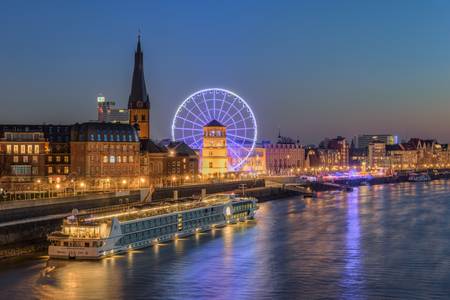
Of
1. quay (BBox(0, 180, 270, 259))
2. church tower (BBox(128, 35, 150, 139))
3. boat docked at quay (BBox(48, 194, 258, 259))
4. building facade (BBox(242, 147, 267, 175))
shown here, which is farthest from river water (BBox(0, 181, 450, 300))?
building facade (BBox(242, 147, 267, 175))

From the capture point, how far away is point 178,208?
60562 mm

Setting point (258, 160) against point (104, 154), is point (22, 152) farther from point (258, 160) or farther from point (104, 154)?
point (258, 160)

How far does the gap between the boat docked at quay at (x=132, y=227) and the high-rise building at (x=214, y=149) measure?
50.8 metres

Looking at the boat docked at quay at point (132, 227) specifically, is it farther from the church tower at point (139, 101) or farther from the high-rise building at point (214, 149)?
the high-rise building at point (214, 149)

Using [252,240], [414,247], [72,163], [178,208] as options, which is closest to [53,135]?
[72,163]

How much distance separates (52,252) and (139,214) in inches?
334

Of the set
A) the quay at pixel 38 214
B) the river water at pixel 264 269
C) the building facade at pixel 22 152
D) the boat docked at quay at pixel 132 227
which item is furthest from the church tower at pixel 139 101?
the river water at pixel 264 269

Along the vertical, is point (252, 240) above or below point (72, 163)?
below

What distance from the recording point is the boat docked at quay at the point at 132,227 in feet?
155

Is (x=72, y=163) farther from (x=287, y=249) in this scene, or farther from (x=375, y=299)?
(x=375, y=299)

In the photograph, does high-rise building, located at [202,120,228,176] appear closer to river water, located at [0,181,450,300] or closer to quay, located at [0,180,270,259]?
quay, located at [0,180,270,259]

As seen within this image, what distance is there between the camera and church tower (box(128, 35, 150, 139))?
379 ft

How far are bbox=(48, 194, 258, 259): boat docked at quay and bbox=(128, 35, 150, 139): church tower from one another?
4803cm

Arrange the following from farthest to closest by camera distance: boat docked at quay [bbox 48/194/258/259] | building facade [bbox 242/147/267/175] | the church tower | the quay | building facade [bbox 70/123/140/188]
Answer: building facade [bbox 242/147/267/175] → the church tower → building facade [bbox 70/123/140/188] → the quay → boat docked at quay [bbox 48/194/258/259]
